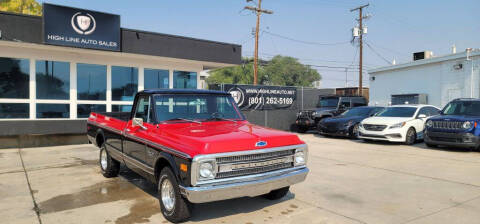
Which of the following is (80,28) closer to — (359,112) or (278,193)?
(278,193)

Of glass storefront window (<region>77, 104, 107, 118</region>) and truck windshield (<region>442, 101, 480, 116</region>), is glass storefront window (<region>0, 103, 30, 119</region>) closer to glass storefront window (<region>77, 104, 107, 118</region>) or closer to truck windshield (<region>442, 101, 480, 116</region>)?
glass storefront window (<region>77, 104, 107, 118</region>)

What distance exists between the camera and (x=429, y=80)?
22891 millimetres

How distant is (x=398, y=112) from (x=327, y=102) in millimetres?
4458

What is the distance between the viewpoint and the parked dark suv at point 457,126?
387 inches

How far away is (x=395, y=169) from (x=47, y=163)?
852cm

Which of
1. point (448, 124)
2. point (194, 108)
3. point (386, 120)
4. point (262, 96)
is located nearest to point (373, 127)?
point (386, 120)

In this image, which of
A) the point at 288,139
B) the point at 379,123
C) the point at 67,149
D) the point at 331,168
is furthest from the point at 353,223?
the point at 67,149

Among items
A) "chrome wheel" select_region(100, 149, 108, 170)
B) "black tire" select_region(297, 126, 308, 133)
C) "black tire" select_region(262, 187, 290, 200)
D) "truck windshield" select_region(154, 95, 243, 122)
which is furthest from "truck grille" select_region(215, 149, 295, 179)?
"black tire" select_region(297, 126, 308, 133)

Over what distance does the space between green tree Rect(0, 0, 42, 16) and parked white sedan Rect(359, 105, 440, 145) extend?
2613cm

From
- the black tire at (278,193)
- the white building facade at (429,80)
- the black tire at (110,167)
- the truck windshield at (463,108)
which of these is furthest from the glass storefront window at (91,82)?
the white building facade at (429,80)

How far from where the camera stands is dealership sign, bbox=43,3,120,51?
10.3 m

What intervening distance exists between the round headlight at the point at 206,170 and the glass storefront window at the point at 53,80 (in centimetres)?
982

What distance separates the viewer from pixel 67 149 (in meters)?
10.8

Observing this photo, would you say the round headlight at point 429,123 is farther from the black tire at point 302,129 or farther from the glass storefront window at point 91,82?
the glass storefront window at point 91,82
